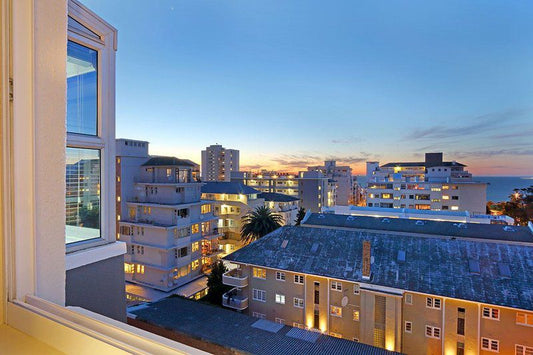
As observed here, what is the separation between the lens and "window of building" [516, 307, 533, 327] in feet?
22.4

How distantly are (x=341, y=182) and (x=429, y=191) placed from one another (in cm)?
1513

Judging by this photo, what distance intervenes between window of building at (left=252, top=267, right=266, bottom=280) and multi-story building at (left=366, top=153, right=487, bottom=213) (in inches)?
857

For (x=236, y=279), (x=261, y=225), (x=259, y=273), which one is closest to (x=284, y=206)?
(x=261, y=225)

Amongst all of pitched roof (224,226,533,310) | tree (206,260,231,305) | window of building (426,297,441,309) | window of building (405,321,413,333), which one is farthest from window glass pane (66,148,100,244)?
tree (206,260,231,305)

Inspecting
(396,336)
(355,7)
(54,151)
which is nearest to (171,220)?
(396,336)

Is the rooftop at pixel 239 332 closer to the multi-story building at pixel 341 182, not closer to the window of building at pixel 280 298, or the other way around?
the window of building at pixel 280 298

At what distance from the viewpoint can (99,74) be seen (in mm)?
1646

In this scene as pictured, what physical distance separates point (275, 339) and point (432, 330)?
436 centimetres

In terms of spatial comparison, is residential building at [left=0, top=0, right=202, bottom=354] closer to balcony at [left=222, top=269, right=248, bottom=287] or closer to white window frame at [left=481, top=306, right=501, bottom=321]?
white window frame at [left=481, top=306, right=501, bottom=321]

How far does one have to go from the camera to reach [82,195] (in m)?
1.56

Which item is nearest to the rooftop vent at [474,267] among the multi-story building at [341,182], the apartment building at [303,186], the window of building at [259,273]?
the window of building at [259,273]

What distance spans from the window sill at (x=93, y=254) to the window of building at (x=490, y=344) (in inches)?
364

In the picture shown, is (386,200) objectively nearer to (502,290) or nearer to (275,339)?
(502,290)

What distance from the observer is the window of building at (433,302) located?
24.9 feet
